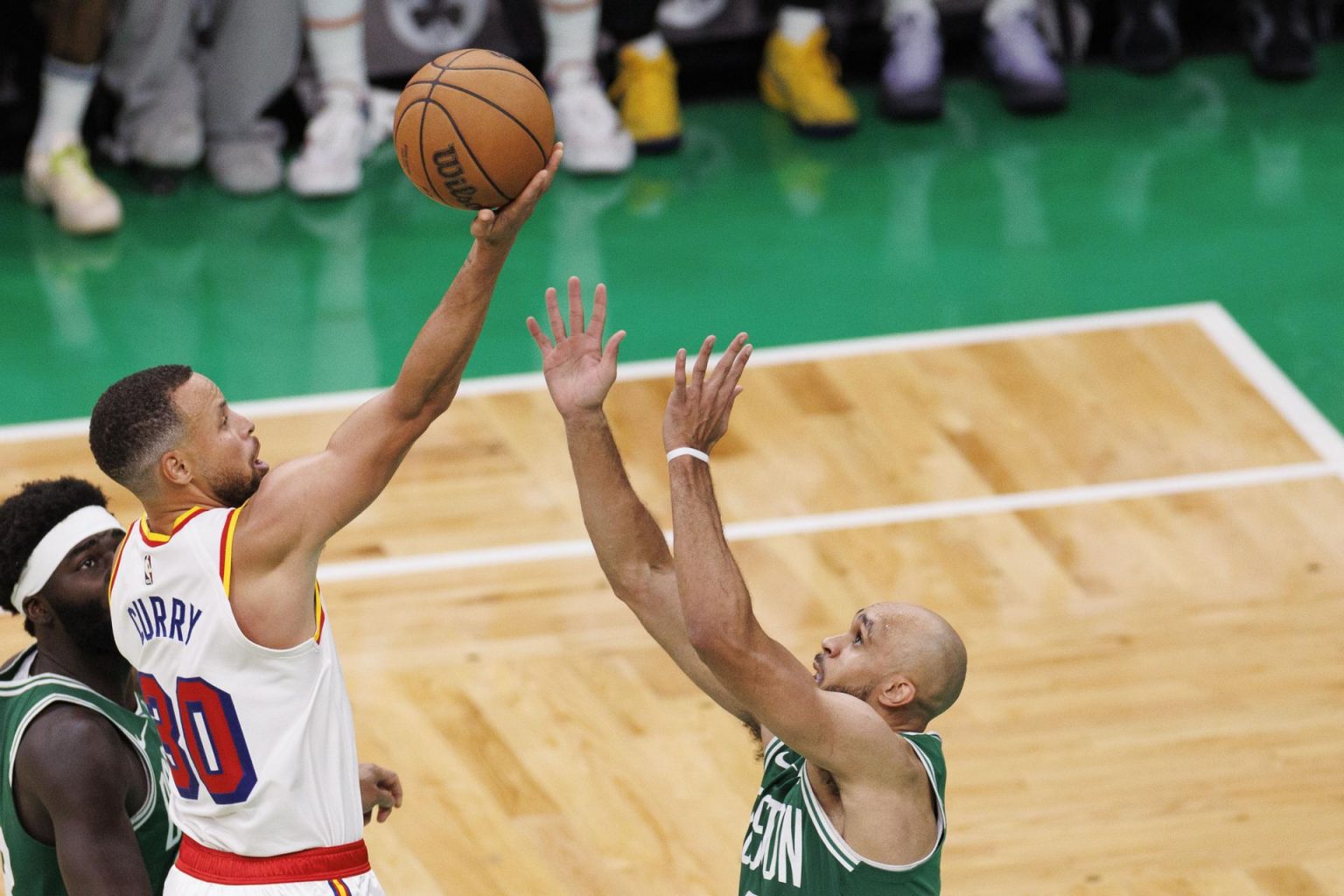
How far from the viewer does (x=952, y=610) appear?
5816 millimetres

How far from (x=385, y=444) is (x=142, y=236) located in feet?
17.8

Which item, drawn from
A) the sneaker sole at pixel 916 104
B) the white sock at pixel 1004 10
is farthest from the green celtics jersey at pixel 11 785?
the white sock at pixel 1004 10

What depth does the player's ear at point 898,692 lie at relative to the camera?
11.2 ft

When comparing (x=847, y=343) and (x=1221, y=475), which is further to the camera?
(x=847, y=343)

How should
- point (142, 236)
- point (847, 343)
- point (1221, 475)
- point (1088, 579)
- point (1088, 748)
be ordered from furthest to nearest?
point (142, 236) → point (847, 343) → point (1221, 475) → point (1088, 579) → point (1088, 748)

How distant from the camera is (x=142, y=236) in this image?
838 centimetres

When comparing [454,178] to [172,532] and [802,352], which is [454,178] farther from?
[802,352]

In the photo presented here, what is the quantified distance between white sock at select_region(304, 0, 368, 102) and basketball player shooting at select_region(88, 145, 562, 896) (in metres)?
5.39

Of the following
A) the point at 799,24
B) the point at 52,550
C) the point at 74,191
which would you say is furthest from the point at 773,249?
the point at 52,550

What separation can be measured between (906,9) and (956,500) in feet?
11.9

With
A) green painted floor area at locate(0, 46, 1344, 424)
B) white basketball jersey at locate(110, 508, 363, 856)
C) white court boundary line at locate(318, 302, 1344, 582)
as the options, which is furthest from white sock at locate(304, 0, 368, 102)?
white basketball jersey at locate(110, 508, 363, 856)

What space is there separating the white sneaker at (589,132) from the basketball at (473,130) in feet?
15.4

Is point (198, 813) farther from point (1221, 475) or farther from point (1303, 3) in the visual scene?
point (1303, 3)

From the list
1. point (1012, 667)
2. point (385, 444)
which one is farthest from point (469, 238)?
point (385, 444)
